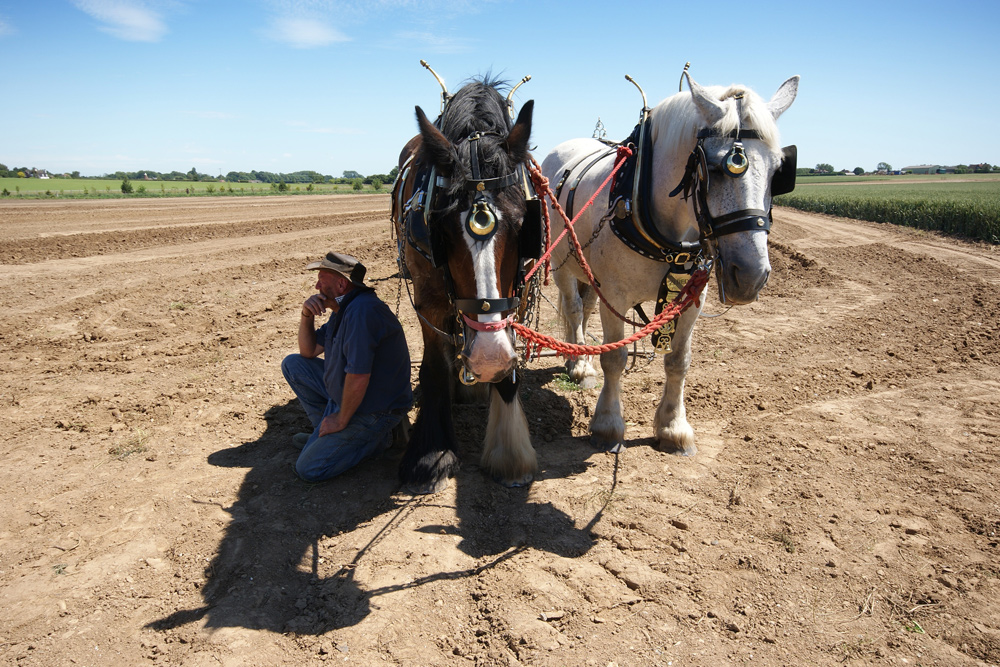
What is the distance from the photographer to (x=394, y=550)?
113 inches

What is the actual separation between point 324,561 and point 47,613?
3.77ft

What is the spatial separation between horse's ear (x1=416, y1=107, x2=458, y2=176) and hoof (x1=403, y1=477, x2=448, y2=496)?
72.9 inches

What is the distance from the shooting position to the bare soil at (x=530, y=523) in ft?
7.64

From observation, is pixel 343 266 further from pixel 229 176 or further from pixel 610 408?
pixel 229 176

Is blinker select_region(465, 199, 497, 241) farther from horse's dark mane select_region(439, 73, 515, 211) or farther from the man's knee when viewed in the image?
the man's knee

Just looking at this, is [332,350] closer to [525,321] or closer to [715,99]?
[525,321]

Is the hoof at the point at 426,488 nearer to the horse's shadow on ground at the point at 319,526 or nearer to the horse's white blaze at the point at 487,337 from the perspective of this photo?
the horse's shadow on ground at the point at 319,526

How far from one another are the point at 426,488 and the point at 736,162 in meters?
2.48

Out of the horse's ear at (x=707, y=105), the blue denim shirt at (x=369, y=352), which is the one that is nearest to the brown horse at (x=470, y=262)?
the blue denim shirt at (x=369, y=352)

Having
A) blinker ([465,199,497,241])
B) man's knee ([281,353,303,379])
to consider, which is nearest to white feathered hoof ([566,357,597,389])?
man's knee ([281,353,303,379])

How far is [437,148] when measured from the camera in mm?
2639

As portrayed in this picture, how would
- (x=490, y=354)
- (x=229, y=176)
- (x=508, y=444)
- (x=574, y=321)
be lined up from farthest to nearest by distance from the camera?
(x=229, y=176), (x=574, y=321), (x=508, y=444), (x=490, y=354)

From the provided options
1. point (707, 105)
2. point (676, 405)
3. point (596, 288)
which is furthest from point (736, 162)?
point (676, 405)

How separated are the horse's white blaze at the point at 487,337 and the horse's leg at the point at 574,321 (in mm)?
2647
